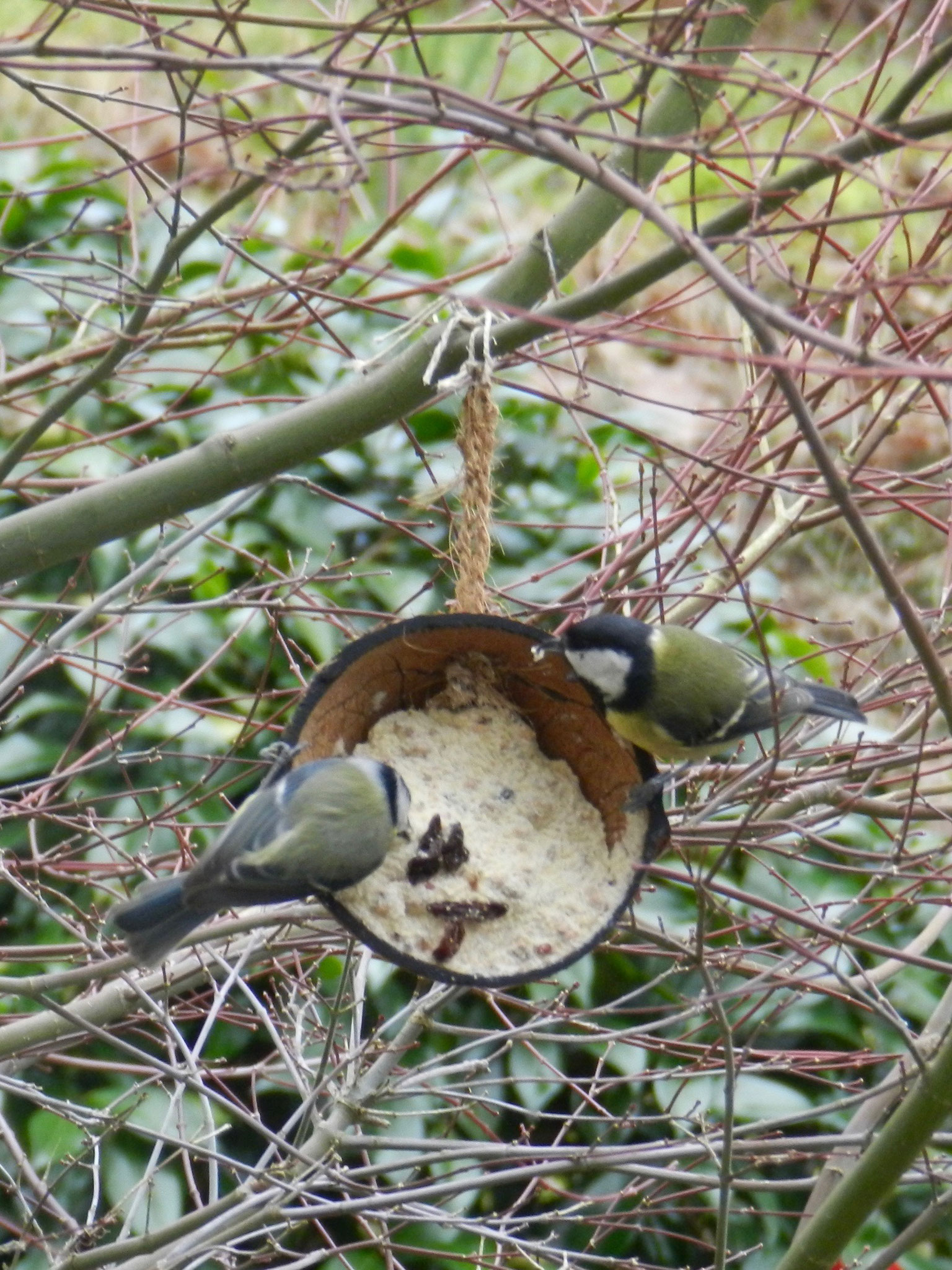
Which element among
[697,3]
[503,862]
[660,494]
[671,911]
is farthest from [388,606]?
[697,3]

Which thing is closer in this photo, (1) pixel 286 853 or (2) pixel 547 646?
(1) pixel 286 853

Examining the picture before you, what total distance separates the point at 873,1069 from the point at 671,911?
2.49 ft

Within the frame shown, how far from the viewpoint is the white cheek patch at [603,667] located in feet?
5.79

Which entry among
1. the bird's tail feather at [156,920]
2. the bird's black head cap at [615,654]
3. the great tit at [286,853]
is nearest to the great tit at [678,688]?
the bird's black head cap at [615,654]

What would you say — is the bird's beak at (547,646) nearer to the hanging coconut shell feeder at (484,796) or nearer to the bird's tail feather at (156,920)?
the hanging coconut shell feeder at (484,796)

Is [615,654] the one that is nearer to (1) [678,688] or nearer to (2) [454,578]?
(1) [678,688]

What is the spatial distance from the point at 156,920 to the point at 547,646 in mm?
658

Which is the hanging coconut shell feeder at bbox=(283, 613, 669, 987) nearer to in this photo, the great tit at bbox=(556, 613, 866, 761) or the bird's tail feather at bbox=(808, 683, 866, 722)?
the great tit at bbox=(556, 613, 866, 761)

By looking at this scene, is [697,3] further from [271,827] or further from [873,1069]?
[873,1069]

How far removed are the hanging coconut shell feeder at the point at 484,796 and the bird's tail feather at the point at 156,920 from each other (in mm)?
194

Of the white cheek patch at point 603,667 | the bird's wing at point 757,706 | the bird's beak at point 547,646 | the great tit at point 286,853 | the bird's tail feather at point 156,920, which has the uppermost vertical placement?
the bird's beak at point 547,646

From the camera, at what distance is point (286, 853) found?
5.40 ft

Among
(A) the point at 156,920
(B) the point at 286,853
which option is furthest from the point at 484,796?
(A) the point at 156,920

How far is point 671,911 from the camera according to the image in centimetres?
312
